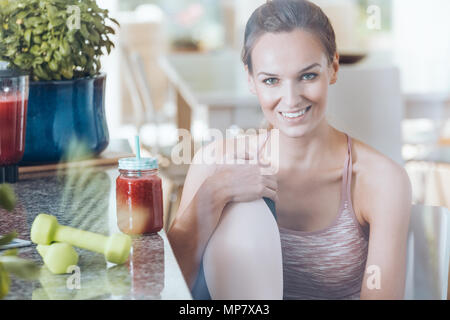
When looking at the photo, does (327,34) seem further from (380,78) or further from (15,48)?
(15,48)

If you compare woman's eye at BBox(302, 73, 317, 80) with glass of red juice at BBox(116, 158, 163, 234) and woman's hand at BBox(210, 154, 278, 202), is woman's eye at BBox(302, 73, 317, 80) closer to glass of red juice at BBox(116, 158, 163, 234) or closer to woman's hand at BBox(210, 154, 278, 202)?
woman's hand at BBox(210, 154, 278, 202)

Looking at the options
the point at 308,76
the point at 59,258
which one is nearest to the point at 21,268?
the point at 59,258

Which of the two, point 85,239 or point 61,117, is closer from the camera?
point 85,239

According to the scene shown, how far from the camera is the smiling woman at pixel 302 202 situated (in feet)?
3.11

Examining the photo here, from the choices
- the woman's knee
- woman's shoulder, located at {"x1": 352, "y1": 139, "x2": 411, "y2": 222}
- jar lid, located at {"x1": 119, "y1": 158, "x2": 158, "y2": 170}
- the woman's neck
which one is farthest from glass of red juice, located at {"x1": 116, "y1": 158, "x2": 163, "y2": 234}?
woman's shoulder, located at {"x1": 352, "y1": 139, "x2": 411, "y2": 222}

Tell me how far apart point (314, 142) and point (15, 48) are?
2.13 ft

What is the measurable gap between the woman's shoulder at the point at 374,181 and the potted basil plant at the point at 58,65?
0.57 m

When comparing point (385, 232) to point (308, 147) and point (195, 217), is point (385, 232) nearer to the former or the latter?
point (308, 147)

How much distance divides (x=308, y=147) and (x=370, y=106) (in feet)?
0.57

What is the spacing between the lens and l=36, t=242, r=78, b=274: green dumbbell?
2.71ft

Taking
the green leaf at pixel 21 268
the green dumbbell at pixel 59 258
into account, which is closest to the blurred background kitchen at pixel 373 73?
the green dumbbell at pixel 59 258

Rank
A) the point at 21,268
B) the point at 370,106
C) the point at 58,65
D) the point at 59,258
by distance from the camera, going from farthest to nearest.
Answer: the point at 58,65, the point at 370,106, the point at 59,258, the point at 21,268

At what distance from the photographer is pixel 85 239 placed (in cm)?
87
